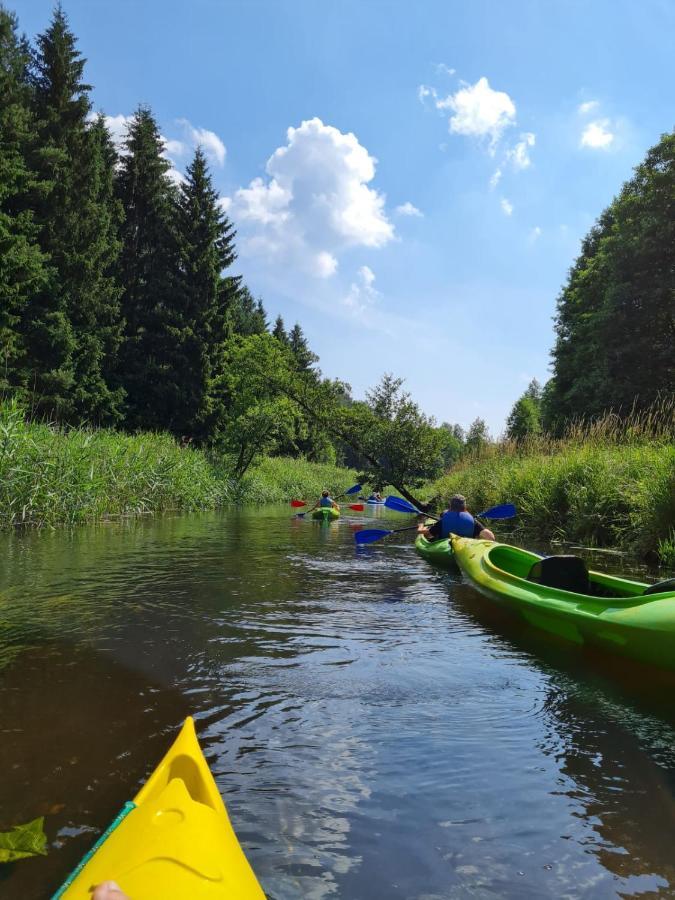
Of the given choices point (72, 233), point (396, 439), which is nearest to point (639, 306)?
point (396, 439)

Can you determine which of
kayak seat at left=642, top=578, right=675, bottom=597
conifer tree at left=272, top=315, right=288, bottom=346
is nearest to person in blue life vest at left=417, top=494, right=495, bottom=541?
kayak seat at left=642, top=578, right=675, bottom=597

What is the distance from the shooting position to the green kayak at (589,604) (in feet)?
10.9

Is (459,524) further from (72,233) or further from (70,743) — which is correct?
(72,233)

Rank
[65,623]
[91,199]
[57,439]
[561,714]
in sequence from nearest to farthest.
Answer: [561,714] < [65,623] < [57,439] < [91,199]

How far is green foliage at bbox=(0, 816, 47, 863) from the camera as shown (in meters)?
1.82

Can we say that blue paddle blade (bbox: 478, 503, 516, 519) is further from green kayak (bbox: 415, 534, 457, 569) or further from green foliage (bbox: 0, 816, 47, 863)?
green foliage (bbox: 0, 816, 47, 863)

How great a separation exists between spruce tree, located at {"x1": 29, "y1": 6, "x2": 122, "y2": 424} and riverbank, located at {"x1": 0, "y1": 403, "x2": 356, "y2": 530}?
638 centimetres

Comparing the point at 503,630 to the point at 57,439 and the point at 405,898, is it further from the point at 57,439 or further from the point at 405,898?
the point at 57,439

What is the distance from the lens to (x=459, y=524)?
790 cm

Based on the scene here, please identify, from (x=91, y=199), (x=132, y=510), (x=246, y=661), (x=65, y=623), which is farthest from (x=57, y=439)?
(x=91, y=199)

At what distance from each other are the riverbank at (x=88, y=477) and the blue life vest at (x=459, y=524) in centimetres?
646

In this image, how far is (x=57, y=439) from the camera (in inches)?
417

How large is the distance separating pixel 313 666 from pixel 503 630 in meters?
1.84

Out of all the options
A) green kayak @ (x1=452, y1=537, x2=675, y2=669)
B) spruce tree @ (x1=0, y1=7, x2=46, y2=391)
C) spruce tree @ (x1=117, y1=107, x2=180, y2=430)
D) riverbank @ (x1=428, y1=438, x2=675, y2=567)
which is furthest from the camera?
spruce tree @ (x1=117, y1=107, x2=180, y2=430)
